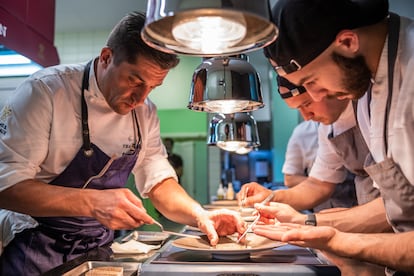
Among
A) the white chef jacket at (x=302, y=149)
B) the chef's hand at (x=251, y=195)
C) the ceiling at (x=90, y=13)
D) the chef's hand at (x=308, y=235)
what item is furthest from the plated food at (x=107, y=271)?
the ceiling at (x=90, y=13)

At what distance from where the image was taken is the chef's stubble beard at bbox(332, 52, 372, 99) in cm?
108

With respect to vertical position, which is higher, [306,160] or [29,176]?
[29,176]

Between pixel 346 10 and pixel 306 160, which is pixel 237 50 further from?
pixel 306 160

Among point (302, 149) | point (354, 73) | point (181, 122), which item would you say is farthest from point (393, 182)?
point (181, 122)

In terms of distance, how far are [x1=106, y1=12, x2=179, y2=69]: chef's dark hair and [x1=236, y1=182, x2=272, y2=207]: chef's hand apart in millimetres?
975

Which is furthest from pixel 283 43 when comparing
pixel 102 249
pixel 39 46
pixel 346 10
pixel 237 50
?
pixel 39 46

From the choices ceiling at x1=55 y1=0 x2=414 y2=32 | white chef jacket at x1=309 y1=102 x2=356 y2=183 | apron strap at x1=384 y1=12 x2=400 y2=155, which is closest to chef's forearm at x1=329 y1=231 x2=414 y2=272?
apron strap at x1=384 y1=12 x2=400 y2=155

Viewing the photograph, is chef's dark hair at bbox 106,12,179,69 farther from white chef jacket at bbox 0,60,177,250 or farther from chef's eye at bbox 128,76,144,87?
white chef jacket at bbox 0,60,177,250

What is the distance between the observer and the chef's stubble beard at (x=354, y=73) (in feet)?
3.53

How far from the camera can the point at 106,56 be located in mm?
1409

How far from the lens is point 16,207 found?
3.89ft

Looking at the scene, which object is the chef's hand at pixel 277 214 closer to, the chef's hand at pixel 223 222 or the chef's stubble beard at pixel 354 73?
the chef's hand at pixel 223 222

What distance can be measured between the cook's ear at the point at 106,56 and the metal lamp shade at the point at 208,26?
725 millimetres

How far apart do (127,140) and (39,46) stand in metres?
1.23
